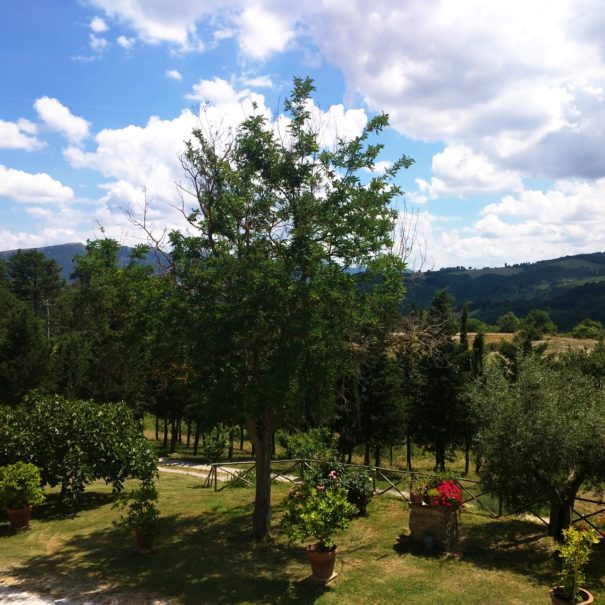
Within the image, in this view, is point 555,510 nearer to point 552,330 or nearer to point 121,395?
point 121,395

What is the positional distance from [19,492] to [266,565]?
304 inches

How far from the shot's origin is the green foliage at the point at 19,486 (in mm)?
14109

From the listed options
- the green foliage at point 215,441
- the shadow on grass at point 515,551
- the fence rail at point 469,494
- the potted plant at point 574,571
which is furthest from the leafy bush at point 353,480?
the green foliage at point 215,441

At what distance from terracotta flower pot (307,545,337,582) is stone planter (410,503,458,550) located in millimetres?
2856

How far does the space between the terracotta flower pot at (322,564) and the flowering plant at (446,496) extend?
3.04m

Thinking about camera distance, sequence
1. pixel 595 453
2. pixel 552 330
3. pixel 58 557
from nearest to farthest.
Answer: pixel 595 453, pixel 58 557, pixel 552 330

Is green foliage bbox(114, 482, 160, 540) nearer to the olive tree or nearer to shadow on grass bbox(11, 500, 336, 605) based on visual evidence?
shadow on grass bbox(11, 500, 336, 605)

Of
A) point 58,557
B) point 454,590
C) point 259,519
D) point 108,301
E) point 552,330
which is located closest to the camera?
point 454,590

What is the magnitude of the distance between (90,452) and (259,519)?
635 centimetres

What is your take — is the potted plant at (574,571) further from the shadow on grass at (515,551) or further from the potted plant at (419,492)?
the potted plant at (419,492)

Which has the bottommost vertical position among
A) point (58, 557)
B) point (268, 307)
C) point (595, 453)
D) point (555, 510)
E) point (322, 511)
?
point (58, 557)

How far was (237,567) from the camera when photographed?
1163 centimetres

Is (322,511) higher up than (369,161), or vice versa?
(369,161)

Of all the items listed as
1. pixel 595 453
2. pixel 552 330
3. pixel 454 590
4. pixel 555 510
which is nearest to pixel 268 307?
pixel 454 590
